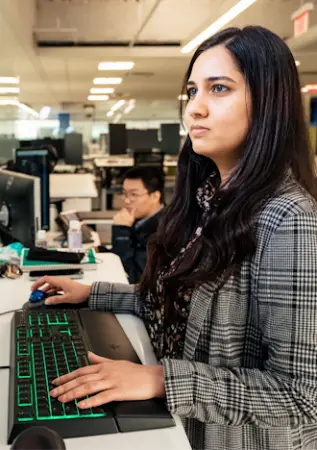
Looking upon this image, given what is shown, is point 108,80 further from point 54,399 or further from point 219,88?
point 54,399

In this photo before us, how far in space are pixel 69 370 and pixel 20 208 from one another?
1.46 meters

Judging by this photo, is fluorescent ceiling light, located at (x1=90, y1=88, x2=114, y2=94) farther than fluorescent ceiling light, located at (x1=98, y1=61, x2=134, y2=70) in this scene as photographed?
Yes

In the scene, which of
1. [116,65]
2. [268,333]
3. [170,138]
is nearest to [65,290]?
[268,333]

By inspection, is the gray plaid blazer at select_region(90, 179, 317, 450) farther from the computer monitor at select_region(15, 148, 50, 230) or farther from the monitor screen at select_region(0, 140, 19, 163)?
the monitor screen at select_region(0, 140, 19, 163)

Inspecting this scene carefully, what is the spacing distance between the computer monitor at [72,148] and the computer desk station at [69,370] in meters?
7.44

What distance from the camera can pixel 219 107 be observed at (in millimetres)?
958

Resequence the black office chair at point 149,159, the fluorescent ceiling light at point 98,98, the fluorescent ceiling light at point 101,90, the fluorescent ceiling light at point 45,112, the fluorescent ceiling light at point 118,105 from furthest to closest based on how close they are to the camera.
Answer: the fluorescent ceiling light at point 45,112 < the fluorescent ceiling light at point 118,105 < the fluorescent ceiling light at point 98,98 < the fluorescent ceiling light at point 101,90 < the black office chair at point 149,159

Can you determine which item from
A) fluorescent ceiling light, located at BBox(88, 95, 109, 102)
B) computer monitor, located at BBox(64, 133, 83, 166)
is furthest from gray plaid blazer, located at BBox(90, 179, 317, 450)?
fluorescent ceiling light, located at BBox(88, 95, 109, 102)

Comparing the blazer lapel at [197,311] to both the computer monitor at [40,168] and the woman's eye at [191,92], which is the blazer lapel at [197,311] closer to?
the woman's eye at [191,92]

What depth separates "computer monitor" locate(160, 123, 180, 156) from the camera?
10000 mm

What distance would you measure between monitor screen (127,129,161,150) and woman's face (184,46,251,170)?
9.45 m

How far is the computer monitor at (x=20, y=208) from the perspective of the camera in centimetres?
225

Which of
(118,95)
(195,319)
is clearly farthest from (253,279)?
(118,95)

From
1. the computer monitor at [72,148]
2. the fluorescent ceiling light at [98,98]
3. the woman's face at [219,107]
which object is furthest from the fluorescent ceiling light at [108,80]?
the woman's face at [219,107]
